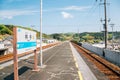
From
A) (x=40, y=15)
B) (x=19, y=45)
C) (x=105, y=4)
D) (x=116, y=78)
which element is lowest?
(x=116, y=78)

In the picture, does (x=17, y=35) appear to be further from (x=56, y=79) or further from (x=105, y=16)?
(x=105, y=16)

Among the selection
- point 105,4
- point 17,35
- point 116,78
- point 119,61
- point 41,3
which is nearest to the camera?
point 17,35

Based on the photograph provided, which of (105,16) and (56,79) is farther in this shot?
(105,16)

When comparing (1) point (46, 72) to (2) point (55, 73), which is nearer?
(2) point (55, 73)

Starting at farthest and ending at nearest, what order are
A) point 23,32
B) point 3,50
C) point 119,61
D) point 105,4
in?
point 105,4 < point 3,50 < point 119,61 < point 23,32

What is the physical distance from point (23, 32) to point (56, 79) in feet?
9.90

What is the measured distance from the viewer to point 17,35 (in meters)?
9.93

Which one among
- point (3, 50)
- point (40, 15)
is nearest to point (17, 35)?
point (40, 15)

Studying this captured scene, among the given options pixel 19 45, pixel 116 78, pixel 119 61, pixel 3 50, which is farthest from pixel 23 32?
pixel 3 50

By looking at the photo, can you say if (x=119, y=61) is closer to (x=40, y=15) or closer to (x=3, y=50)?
(x=40, y=15)

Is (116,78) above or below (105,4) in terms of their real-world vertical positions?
below

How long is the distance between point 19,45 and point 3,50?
79.4 ft

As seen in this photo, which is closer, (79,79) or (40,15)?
(79,79)

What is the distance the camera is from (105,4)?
3719cm
